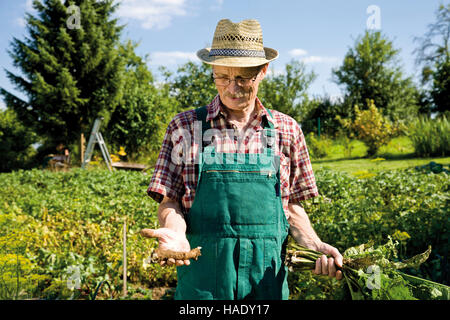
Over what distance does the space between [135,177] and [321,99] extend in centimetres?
1547

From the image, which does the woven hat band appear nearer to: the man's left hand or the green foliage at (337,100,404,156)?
the man's left hand

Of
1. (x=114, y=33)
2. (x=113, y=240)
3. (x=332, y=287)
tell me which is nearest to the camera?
(x=332, y=287)

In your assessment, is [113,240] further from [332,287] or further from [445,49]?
[445,49]

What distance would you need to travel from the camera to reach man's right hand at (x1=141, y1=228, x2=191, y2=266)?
Answer: 1.50 metres

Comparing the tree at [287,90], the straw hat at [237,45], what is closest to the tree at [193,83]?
the tree at [287,90]

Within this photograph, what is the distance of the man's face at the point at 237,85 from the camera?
179 centimetres

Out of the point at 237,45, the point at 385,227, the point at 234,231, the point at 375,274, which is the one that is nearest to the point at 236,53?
the point at 237,45

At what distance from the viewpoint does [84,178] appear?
8086 millimetres

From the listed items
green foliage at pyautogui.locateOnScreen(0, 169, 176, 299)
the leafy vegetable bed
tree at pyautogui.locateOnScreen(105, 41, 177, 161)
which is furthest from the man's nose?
tree at pyautogui.locateOnScreen(105, 41, 177, 161)

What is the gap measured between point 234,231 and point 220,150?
0.37m

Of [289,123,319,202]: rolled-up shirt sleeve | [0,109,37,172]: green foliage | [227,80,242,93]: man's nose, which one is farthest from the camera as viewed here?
[0,109,37,172]: green foliage

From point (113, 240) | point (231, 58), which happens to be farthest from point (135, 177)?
point (231, 58)

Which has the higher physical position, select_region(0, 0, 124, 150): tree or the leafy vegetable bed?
select_region(0, 0, 124, 150): tree

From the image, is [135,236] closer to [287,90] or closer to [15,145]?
[287,90]
